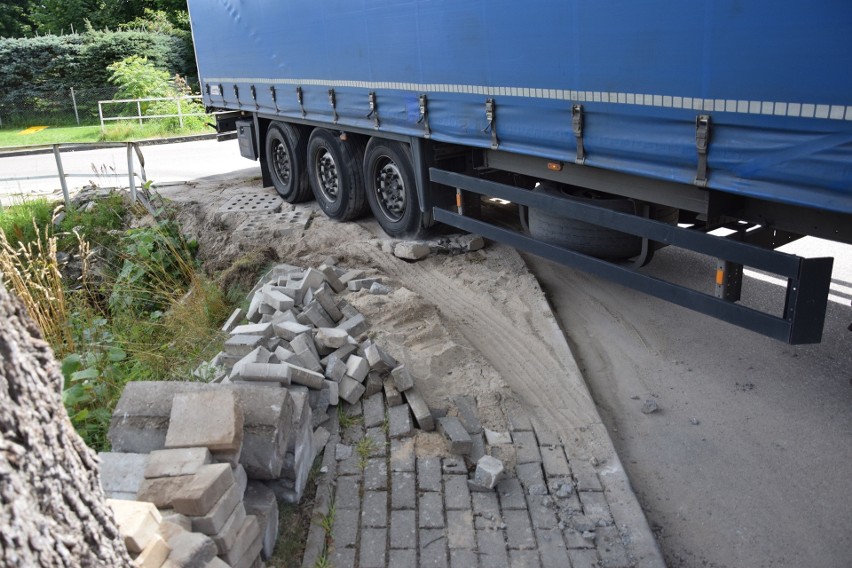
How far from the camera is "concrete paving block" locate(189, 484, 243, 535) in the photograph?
332 cm

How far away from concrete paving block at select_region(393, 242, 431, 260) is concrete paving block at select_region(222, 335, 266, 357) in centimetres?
302

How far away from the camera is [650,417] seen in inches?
210

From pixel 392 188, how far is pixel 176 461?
5.80 metres

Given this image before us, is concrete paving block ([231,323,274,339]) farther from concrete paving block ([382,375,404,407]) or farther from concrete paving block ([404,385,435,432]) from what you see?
concrete paving block ([404,385,435,432])

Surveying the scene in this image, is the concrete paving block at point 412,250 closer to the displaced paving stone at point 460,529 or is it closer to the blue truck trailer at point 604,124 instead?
the blue truck trailer at point 604,124

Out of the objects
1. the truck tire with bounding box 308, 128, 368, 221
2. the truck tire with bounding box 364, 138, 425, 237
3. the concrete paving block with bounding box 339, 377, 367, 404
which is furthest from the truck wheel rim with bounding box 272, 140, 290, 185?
the concrete paving block with bounding box 339, 377, 367, 404

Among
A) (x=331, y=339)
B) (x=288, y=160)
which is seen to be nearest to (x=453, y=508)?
(x=331, y=339)

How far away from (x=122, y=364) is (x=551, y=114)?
406cm

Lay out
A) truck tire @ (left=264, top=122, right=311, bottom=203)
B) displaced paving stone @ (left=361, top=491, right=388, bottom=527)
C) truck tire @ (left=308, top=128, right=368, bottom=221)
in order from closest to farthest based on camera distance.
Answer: displaced paving stone @ (left=361, top=491, right=388, bottom=527) → truck tire @ (left=308, top=128, right=368, bottom=221) → truck tire @ (left=264, top=122, right=311, bottom=203)

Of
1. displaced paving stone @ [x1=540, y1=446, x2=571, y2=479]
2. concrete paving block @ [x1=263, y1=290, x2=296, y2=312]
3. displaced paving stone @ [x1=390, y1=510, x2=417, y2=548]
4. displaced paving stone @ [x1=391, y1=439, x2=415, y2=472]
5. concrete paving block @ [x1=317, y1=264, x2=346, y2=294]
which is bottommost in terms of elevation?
displaced paving stone @ [x1=540, y1=446, x2=571, y2=479]

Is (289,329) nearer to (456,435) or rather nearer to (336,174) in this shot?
(456,435)

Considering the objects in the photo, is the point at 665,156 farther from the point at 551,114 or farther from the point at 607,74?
the point at 551,114

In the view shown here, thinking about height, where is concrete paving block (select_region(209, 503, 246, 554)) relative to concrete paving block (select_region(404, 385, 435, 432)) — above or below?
above

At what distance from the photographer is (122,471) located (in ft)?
12.6
